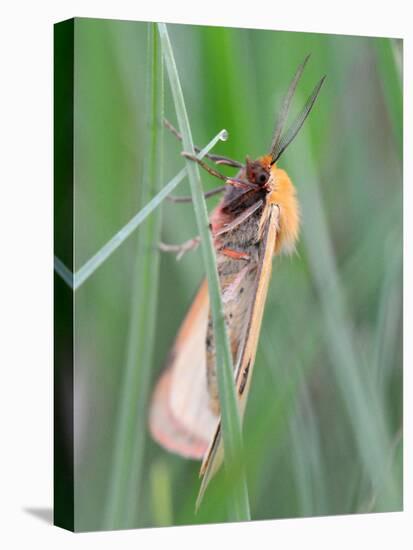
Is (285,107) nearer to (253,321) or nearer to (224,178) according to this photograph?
(224,178)

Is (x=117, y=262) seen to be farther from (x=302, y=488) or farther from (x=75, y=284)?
(x=302, y=488)

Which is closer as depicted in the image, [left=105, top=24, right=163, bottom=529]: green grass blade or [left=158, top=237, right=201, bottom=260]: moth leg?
[left=105, top=24, right=163, bottom=529]: green grass blade

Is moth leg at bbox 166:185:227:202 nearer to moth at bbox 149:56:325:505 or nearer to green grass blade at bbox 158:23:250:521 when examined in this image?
moth at bbox 149:56:325:505

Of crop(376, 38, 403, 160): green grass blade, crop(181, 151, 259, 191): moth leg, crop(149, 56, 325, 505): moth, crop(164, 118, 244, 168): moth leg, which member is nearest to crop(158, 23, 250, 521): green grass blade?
crop(181, 151, 259, 191): moth leg

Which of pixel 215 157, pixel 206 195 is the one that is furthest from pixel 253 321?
pixel 215 157

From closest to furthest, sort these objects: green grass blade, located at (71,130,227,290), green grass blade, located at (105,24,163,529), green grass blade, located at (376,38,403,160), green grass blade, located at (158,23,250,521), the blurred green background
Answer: green grass blade, located at (158,23,250,521) < green grass blade, located at (71,130,227,290) < green grass blade, located at (105,24,163,529) < the blurred green background < green grass blade, located at (376,38,403,160)

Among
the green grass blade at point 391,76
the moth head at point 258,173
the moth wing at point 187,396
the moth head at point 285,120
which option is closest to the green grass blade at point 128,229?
the moth head at point 258,173
